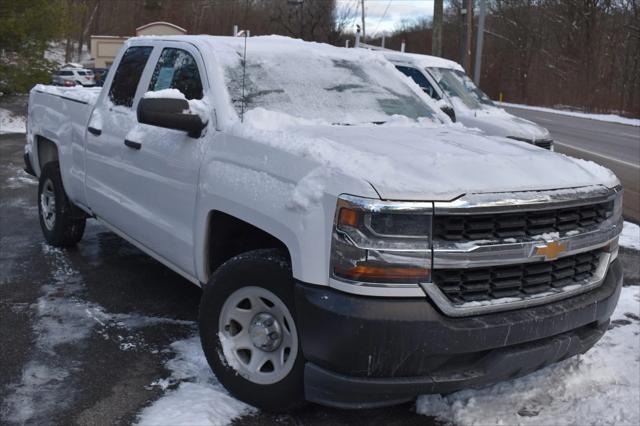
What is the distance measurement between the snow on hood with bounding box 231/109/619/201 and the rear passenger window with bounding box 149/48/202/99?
65cm

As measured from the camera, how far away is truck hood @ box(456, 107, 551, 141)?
29.2 feet

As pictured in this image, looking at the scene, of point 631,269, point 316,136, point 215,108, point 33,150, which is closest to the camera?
point 316,136

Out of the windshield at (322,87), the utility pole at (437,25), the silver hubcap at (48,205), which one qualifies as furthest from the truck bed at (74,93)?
the utility pole at (437,25)

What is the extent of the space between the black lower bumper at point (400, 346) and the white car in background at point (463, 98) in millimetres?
6385

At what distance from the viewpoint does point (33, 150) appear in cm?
677

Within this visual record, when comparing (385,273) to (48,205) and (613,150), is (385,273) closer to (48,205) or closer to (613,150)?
(48,205)

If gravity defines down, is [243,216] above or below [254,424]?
above

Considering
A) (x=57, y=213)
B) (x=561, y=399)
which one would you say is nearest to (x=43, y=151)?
(x=57, y=213)

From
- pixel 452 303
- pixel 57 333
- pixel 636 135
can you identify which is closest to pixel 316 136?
pixel 452 303

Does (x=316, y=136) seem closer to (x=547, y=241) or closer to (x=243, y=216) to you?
(x=243, y=216)

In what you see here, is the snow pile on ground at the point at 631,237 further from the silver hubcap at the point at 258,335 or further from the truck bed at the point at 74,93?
the truck bed at the point at 74,93

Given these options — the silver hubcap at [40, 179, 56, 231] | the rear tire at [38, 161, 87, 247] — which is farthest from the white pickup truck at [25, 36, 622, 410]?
the silver hubcap at [40, 179, 56, 231]

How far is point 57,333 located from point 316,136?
2222 mm

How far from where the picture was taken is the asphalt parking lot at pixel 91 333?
3.36m
